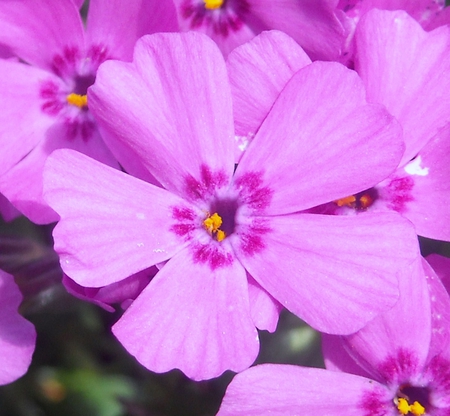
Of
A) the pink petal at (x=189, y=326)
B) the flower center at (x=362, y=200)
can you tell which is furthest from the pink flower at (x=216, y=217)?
the flower center at (x=362, y=200)

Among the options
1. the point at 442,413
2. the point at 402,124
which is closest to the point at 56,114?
the point at 402,124

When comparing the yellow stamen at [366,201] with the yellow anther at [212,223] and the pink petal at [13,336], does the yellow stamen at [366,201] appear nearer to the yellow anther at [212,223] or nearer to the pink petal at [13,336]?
the yellow anther at [212,223]

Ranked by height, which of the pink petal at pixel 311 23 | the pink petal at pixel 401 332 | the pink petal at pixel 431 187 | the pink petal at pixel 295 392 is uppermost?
the pink petal at pixel 311 23

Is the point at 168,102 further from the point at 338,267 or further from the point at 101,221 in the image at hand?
the point at 338,267

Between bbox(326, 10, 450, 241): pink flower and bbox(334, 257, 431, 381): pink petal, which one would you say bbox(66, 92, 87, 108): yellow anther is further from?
bbox(334, 257, 431, 381): pink petal

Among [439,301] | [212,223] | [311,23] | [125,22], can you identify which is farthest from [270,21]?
[439,301]

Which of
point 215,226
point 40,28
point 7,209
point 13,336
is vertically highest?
point 40,28
